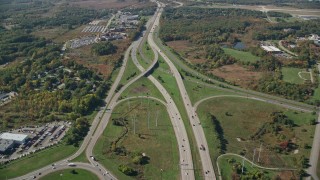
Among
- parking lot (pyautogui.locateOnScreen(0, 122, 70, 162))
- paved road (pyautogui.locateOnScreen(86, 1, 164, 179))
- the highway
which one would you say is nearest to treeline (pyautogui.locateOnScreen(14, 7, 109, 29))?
paved road (pyautogui.locateOnScreen(86, 1, 164, 179))

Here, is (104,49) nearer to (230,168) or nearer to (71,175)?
(71,175)

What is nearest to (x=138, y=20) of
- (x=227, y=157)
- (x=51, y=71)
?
(x=51, y=71)

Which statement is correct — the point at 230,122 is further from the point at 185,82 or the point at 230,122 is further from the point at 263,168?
the point at 185,82

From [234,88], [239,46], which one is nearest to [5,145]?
[234,88]

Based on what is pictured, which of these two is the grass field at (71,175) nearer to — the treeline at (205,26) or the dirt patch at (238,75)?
the dirt patch at (238,75)


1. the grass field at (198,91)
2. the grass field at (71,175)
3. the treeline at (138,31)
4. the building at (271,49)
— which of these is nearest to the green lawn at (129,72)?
the grass field at (198,91)
